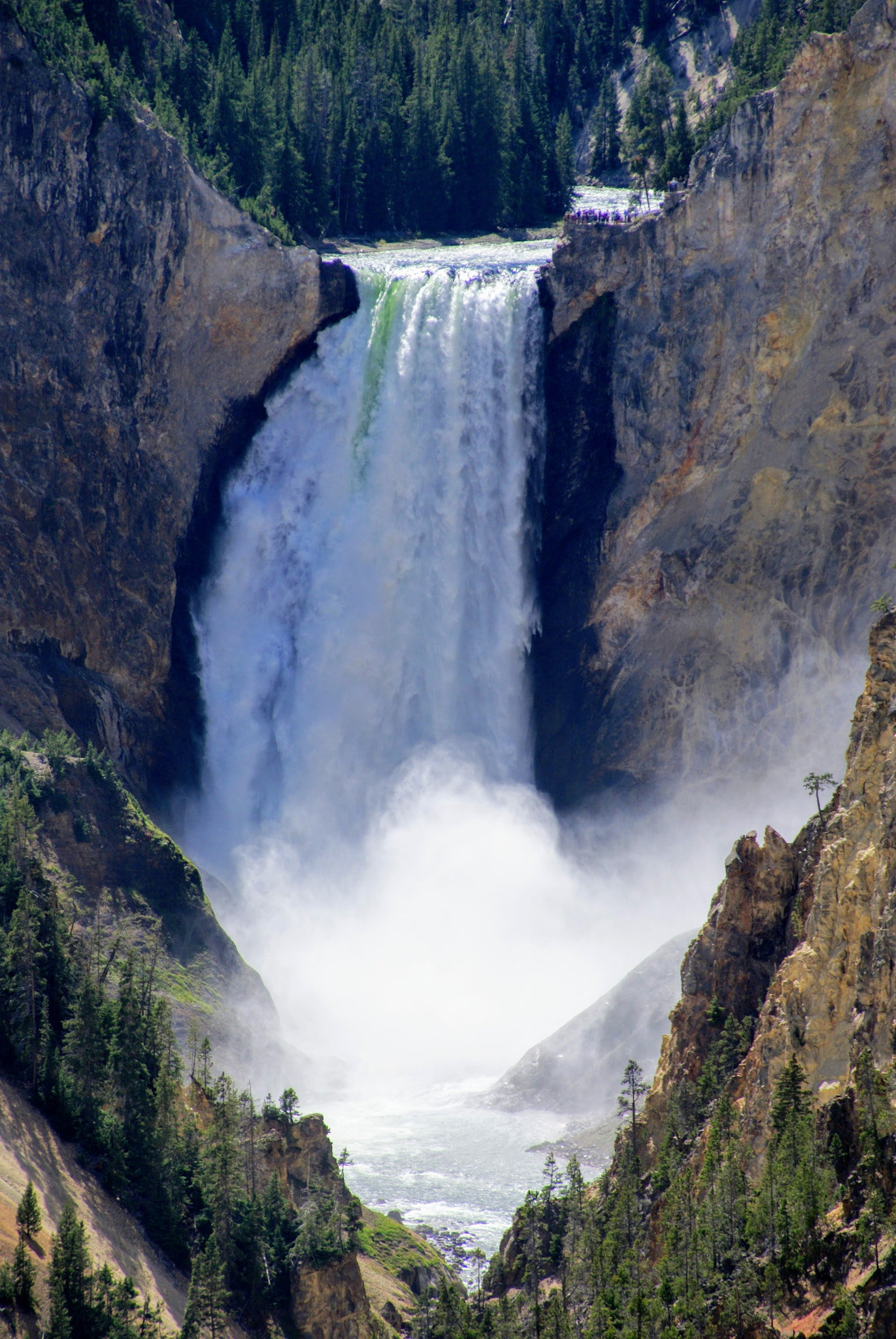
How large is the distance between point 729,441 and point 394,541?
19857 millimetres

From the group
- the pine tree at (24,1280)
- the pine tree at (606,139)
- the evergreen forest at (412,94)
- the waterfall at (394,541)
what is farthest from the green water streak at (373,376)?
the pine tree at (24,1280)

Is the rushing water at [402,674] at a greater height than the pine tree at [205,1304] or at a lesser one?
greater

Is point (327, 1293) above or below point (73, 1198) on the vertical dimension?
below

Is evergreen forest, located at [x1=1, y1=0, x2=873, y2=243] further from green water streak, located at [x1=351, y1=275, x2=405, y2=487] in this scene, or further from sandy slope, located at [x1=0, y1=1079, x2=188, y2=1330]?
sandy slope, located at [x1=0, y1=1079, x2=188, y2=1330]

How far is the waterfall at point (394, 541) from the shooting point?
277 ft

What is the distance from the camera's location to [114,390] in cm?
7888

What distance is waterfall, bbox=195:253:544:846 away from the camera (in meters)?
84.4

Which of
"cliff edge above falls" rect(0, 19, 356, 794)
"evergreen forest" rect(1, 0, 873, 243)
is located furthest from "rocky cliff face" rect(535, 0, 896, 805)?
"cliff edge above falls" rect(0, 19, 356, 794)

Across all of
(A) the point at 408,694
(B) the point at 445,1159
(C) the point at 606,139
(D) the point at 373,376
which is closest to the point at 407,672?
(A) the point at 408,694

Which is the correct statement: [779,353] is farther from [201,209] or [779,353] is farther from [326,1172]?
[326,1172]

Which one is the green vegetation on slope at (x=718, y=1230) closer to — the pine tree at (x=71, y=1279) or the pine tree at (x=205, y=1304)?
the pine tree at (x=205, y=1304)

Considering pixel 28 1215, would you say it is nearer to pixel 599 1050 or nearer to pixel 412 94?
pixel 599 1050

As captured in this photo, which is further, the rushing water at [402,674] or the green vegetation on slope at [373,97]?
the green vegetation on slope at [373,97]

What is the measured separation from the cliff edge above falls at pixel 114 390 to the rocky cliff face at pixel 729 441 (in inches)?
724
